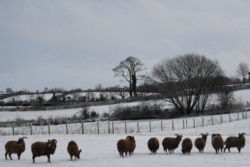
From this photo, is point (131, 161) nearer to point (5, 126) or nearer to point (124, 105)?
point (5, 126)

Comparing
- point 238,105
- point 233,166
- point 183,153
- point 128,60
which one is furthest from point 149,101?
point 233,166

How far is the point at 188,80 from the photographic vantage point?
2894 inches

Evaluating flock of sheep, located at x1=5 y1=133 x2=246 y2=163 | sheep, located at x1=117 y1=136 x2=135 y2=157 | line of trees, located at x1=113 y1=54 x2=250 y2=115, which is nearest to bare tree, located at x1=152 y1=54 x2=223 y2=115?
line of trees, located at x1=113 y1=54 x2=250 y2=115

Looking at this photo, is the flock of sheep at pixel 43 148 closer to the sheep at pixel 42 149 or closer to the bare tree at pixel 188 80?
the sheep at pixel 42 149

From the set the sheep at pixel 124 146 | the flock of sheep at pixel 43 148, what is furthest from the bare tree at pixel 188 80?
the flock of sheep at pixel 43 148

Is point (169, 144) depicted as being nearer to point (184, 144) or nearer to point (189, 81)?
point (184, 144)

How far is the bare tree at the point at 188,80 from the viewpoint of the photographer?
72.9m

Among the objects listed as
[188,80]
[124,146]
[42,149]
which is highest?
[188,80]

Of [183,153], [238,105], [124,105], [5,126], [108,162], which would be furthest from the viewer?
[124,105]

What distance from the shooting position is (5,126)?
199 feet

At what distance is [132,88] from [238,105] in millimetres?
32164

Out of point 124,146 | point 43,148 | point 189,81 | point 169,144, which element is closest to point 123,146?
point 124,146

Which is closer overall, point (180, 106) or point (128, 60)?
point (180, 106)

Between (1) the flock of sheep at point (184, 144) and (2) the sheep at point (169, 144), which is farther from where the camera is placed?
(2) the sheep at point (169, 144)
